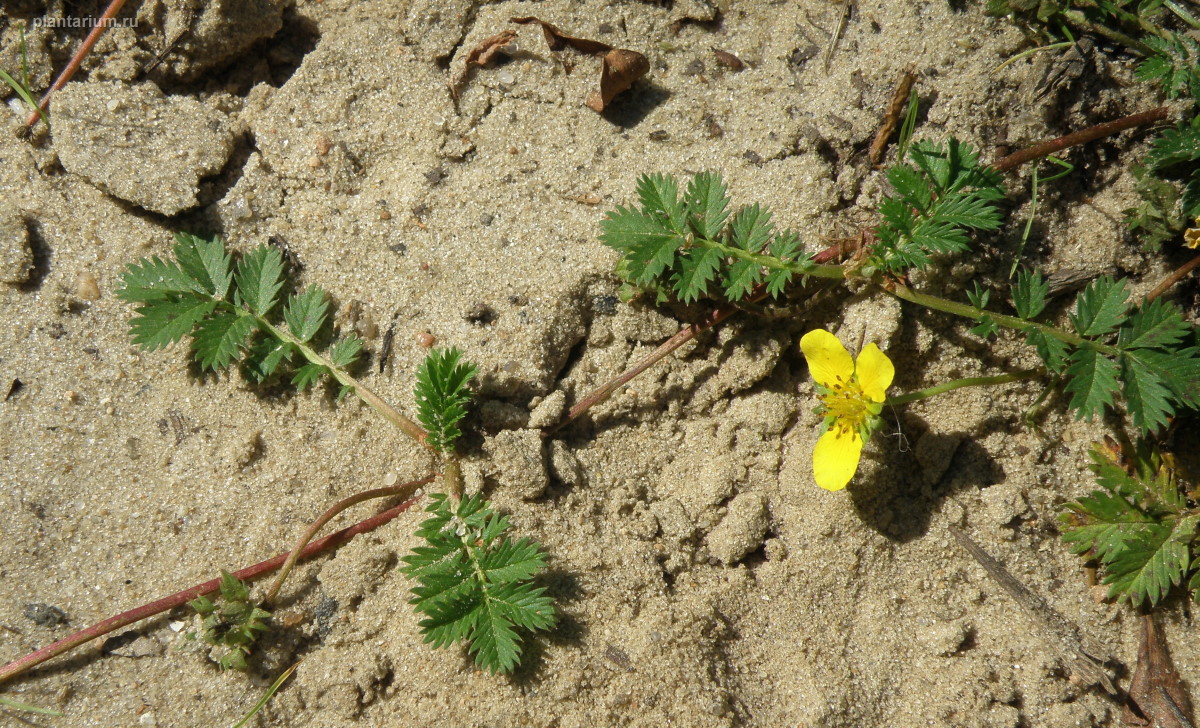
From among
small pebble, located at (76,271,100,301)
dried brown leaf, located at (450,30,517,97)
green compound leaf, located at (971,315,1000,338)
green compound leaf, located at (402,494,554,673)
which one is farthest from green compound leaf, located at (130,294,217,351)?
green compound leaf, located at (971,315,1000,338)

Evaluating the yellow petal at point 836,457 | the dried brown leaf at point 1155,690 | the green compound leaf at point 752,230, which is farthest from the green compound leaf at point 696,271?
the dried brown leaf at point 1155,690

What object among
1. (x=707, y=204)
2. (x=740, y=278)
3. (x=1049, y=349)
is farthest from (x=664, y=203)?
(x=1049, y=349)

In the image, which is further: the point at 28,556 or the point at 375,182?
the point at 375,182

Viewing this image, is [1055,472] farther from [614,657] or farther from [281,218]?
[281,218]

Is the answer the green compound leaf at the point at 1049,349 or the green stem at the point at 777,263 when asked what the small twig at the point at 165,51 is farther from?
the green compound leaf at the point at 1049,349

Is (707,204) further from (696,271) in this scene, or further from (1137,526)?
(1137,526)

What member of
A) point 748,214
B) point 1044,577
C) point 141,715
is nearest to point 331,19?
point 748,214
